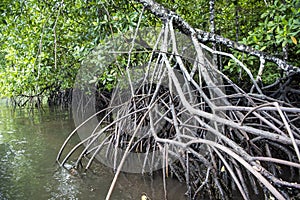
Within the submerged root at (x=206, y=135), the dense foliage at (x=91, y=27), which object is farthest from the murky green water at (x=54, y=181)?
the dense foliage at (x=91, y=27)

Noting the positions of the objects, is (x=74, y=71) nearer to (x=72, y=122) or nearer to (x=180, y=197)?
(x=72, y=122)

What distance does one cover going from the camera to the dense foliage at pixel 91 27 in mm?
3102

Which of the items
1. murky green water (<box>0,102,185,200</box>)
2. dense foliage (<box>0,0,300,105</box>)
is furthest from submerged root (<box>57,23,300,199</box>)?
dense foliage (<box>0,0,300,105</box>)

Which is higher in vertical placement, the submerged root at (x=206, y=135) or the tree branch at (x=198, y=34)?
the tree branch at (x=198, y=34)

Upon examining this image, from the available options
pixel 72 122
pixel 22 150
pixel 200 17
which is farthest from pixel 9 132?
pixel 200 17

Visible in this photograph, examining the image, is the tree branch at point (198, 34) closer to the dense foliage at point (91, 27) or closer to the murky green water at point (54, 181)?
the dense foliage at point (91, 27)

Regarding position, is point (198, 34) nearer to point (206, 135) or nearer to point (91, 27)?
point (206, 135)

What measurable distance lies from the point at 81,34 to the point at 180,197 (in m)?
2.83

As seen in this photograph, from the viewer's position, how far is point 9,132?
5348 mm

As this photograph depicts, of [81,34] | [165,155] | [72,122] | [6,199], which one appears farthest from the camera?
[72,122]

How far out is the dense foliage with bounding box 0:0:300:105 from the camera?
3.10 m

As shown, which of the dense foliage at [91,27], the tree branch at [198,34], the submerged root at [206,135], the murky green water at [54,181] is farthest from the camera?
the dense foliage at [91,27]

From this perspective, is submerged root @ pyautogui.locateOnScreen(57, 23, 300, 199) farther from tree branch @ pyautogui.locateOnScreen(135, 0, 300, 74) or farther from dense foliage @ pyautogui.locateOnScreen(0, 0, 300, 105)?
dense foliage @ pyautogui.locateOnScreen(0, 0, 300, 105)

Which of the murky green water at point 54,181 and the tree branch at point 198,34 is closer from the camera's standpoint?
the murky green water at point 54,181
